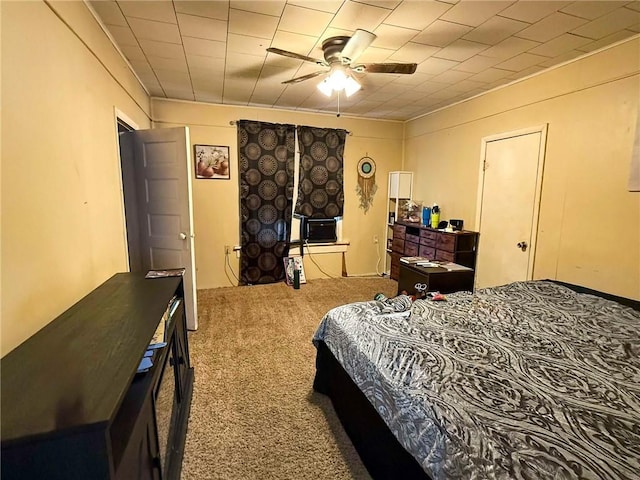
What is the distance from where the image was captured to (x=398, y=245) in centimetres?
474

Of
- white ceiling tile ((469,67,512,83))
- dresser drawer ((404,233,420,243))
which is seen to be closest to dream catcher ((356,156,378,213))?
dresser drawer ((404,233,420,243))

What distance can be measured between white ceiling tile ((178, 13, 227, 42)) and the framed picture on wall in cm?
199

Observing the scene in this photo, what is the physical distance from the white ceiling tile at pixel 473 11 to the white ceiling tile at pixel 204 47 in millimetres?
1684

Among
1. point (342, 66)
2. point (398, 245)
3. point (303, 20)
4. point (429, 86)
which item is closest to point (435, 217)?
point (398, 245)

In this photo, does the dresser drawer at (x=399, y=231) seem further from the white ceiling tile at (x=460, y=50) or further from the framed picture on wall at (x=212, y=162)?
the framed picture on wall at (x=212, y=162)

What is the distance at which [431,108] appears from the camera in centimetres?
431

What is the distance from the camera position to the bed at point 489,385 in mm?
933

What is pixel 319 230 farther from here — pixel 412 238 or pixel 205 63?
pixel 205 63

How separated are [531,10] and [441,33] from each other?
1.78 ft

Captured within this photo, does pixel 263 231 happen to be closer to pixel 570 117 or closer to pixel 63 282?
pixel 63 282

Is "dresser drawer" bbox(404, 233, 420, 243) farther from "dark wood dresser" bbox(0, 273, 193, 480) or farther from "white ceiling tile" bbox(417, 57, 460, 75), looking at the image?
"dark wood dresser" bbox(0, 273, 193, 480)

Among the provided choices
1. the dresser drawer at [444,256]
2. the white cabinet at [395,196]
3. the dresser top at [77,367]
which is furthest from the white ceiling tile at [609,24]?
the dresser top at [77,367]

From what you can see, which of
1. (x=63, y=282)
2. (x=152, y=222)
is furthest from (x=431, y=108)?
(x=63, y=282)

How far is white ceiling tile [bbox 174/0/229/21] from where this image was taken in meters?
1.92
